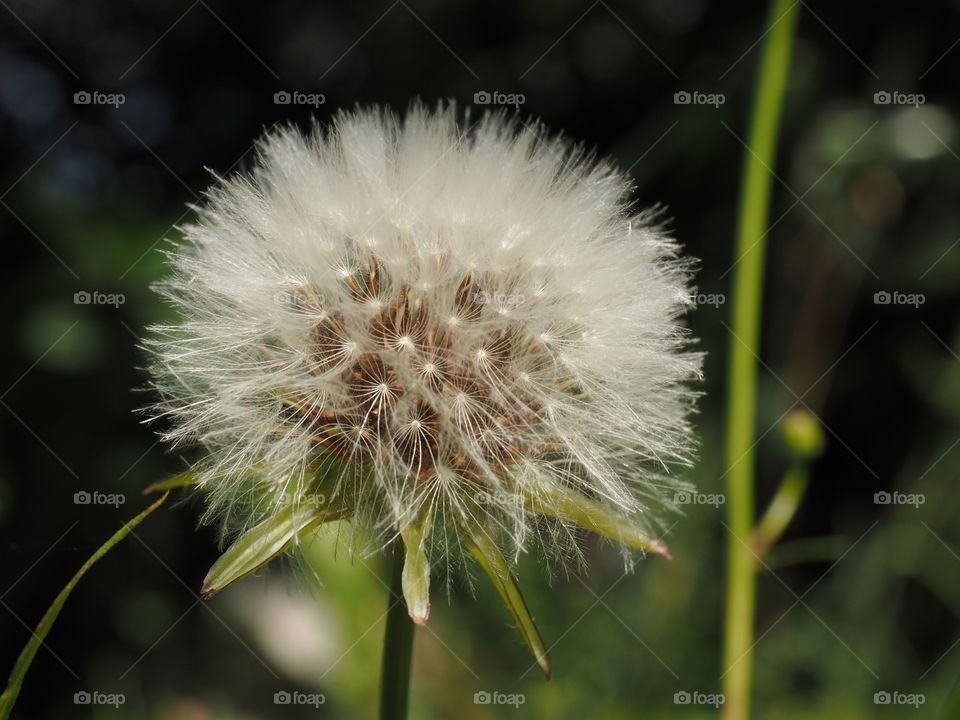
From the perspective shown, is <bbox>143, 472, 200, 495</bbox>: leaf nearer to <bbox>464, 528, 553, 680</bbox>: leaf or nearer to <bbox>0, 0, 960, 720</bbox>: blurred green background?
<bbox>464, 528, 553, 680</bbox>: leaf

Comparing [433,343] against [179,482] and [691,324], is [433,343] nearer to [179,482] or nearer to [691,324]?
[179,482]

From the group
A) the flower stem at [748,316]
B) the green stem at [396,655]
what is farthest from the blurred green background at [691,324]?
the green stem at [396,655]

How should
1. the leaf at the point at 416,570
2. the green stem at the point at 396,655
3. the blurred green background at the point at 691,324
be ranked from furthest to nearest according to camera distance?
1. the blurred green background at the point at 691,324
2. the green stem at the point at 396,655
3. the leaf at the point at 416,570

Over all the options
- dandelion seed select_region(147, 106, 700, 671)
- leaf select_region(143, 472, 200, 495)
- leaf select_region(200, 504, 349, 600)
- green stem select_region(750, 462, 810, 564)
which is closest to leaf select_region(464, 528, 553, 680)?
dandelion seed select_region(147, 106, 700, 671)

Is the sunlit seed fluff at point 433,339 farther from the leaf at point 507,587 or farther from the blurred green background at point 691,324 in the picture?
the blurred green background at point 691,324

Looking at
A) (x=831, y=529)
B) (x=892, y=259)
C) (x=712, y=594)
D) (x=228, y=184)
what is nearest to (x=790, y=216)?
→ (x=892, y=259)

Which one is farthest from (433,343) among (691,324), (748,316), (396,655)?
(691,324)
